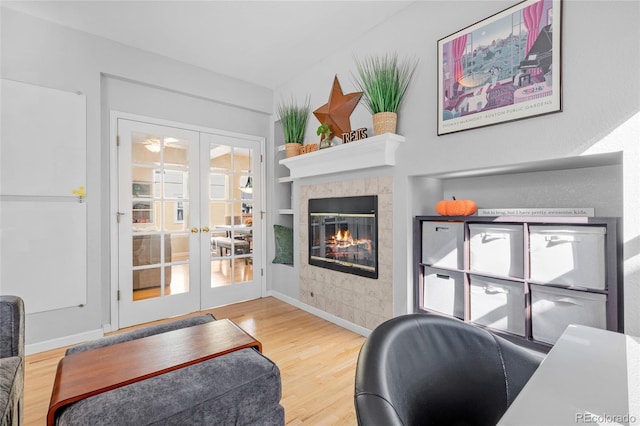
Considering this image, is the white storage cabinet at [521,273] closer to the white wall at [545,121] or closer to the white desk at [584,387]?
the white wall at [545,121]

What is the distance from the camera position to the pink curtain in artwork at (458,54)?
2076mm

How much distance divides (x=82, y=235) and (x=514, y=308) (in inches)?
138

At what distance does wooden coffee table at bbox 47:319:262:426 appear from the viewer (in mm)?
1075

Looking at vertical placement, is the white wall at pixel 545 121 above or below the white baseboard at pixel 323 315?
above

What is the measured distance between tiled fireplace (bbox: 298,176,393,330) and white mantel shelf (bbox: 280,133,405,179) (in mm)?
159

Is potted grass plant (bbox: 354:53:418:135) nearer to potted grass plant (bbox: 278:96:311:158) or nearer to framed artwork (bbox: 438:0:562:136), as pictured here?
framed artwork (bbox: 438:0:562:136)

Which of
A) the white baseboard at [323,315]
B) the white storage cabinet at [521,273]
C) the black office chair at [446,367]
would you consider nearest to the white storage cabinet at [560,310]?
the white storage cabinet at [521,273]

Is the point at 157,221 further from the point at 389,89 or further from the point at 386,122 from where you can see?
the point at 389,89

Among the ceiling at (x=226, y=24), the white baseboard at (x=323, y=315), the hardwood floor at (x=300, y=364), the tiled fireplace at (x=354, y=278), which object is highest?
the ceiling at (x=226, y=24)

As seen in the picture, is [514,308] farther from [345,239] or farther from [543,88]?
[345,239]

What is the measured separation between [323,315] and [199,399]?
7.50 feet

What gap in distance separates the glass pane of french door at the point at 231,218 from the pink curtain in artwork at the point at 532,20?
3.05m

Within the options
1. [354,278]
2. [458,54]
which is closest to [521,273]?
[354,278]

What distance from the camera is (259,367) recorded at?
1219mm
